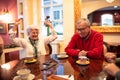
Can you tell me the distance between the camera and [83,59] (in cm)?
174

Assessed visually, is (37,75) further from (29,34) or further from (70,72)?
(29,34)

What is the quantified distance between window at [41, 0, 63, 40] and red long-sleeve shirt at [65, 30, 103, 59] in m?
1.30

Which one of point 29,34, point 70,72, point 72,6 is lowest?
point 70,72

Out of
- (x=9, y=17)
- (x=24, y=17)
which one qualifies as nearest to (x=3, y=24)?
(x=9, y=17)

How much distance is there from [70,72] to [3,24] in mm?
3853

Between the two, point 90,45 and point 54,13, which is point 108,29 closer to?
point 90,45

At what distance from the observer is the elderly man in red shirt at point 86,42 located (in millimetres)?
2123

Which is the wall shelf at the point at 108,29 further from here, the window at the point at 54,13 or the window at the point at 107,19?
the window at the point at 54,13

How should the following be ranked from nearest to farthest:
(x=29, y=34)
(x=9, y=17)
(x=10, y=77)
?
(x=10, y=77)
(x=29, y=34)
(x=9, y=17)

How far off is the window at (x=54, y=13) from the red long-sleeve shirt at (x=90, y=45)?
130 centimetres

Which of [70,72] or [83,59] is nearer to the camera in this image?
[70,72]

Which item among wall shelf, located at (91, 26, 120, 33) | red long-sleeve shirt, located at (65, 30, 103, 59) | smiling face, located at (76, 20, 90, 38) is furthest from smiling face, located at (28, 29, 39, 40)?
wall shelf, located at (91, 26, 120, 33)

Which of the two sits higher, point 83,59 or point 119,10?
point 119,10

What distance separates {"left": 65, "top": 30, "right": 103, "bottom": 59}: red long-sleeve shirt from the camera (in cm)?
208
